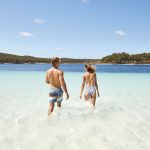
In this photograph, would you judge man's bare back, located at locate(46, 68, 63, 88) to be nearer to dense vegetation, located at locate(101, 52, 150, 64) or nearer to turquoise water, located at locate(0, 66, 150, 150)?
turquoise water, located at locate(0, 66, 150, 150)

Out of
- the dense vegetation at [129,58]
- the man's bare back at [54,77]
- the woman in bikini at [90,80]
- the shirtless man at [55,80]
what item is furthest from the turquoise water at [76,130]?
the dense vegetation at [129,58]

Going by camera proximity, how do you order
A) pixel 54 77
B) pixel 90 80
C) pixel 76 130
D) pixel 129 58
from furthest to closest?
1. pixel 129 58
2. pixel 90 80
3. pixel 54 77
4. pixel 76 130

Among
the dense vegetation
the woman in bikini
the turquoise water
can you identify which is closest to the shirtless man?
the turquoise water

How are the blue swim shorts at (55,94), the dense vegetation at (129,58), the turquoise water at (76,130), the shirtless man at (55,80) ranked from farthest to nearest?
the dense vegetation at (129,58) → the blue swim shorts at (55,94) → the shirtless man at (55,80) → the turquoise water at (76,130)

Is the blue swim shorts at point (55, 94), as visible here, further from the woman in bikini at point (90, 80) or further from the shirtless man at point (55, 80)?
the woman in bikini at point (90, 80)

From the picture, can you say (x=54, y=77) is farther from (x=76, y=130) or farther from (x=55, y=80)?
(x=76, y=130)

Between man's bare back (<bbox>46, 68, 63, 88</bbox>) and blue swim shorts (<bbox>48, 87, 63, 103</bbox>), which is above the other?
man's bare back (<bbox>46, 68, 63, 88</bbox>)

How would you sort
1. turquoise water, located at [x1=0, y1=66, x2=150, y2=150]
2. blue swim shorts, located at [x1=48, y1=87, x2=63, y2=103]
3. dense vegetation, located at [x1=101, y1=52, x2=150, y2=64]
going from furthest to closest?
dense vegetation, located at [x1=101, y1=52, x2=150, y2=64], blue swim shorts, located at [x1=48, y1=87, x2=63, y2=103], turquoise water, located at [x1=0, y1=66, x2=150, y2=150]

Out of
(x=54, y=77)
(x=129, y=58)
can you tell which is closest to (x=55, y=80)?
(x=54, y=77)

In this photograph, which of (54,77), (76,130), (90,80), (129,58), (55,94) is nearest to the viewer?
(76,130)

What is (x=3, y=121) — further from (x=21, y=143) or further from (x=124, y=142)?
(x=124, y=142)

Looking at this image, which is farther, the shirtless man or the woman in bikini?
the woman in bikini

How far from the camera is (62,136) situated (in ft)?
17.8

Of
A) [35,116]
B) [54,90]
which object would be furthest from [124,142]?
[35,116]
